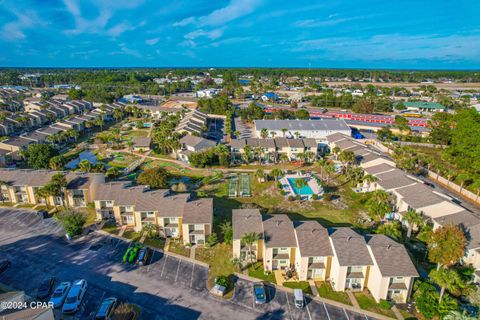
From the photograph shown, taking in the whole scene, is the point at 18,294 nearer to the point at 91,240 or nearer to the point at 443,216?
the point at 91,240

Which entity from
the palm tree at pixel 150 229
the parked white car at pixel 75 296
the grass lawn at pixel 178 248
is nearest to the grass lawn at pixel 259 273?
the grass lawn at pixel 178 248

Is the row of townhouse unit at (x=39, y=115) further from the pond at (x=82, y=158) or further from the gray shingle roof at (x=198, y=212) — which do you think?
the gray shingle roof at (x=198, y=212)

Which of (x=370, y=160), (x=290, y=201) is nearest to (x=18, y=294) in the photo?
(x=290, y=201)

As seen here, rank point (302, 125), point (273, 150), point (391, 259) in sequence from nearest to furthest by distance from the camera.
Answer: point (391, 259) → point (273, 150) → point (302, 125)

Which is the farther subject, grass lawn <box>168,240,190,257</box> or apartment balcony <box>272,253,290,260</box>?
grass lawn <box>168,240,190,257</box>

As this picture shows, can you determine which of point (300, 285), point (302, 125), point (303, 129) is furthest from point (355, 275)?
point (302, 125)

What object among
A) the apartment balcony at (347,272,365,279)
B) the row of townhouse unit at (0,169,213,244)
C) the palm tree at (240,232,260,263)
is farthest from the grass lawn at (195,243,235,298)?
the apartment balcony at (347,272,365,279)

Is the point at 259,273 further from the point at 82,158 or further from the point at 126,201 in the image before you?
the point at 82,158

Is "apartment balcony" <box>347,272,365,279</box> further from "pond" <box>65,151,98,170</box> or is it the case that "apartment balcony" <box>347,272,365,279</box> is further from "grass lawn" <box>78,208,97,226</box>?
"pond" <box>65,151,98,170</box>
